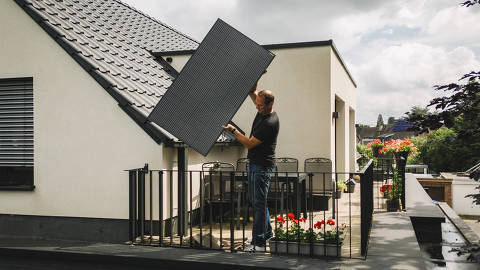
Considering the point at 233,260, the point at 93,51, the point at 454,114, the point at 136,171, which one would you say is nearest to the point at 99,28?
the point at 93,51

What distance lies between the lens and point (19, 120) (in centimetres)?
665

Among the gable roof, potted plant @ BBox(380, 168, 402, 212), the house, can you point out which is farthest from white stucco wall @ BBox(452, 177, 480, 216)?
the house

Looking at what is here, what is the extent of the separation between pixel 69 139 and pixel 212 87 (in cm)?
267

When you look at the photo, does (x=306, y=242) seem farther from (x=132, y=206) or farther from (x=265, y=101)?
(x=132, y=206)

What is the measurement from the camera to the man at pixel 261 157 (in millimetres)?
5094

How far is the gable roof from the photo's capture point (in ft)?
20.5

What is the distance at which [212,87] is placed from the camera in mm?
5062

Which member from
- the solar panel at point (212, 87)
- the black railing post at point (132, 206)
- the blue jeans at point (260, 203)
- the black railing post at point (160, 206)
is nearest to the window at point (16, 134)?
the black railing post at point (132, 206)

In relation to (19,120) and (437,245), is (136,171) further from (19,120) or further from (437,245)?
(437,245)

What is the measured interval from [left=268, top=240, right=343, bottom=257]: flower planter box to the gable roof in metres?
2.18

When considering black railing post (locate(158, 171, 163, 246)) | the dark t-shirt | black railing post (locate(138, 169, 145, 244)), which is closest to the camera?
the dark t-shirt

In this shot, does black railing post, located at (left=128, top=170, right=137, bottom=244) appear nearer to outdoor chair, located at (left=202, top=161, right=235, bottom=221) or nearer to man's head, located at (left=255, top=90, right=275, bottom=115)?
outdoor chair, located at (left=202, top=161, right=235, bottom=221)

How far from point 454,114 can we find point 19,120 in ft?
20.2

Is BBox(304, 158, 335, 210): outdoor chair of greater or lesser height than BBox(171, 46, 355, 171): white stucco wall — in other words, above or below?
below
